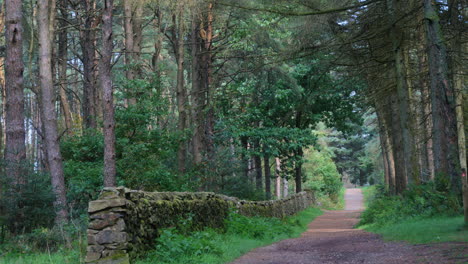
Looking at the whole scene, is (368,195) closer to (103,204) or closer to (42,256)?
(42,256)

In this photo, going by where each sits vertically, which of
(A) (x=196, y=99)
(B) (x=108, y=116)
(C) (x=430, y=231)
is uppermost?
(A) (x=196, y=99)

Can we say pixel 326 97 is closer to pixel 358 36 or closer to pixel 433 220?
pixel 358 36

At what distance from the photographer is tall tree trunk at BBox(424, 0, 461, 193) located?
11.2 meters

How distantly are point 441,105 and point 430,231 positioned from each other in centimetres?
299

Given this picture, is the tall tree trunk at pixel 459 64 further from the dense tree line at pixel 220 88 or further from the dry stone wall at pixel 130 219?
the dry stone wall at pixel 130 219

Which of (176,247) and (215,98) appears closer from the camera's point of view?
(176,247)

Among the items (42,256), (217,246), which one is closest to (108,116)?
(217,246)

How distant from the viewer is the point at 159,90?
Result: 653 inches

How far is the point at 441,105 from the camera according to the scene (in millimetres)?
11453

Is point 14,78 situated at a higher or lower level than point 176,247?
higher

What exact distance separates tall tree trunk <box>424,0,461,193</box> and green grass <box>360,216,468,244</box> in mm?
1143

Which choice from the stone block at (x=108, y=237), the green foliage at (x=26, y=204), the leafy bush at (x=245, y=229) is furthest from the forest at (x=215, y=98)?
the leafy bush at (x=245, y=229)

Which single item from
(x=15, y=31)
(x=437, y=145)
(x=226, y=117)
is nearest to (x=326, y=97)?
(x=226, y=117)

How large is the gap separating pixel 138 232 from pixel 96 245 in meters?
0.87
